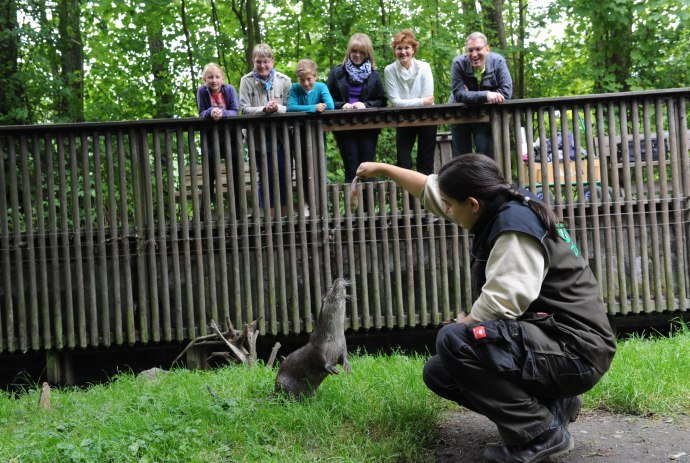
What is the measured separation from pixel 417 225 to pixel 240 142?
6.21 feet

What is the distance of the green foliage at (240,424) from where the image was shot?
3.68 meters

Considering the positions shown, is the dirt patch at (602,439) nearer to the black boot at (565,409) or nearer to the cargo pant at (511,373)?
the black boot at (565,409)

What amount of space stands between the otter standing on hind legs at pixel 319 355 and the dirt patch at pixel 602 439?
818 mm

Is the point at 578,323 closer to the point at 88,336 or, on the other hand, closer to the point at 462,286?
the point at 462,286

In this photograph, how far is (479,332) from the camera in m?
3.27

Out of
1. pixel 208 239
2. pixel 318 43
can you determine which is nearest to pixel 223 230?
pixel 208 239

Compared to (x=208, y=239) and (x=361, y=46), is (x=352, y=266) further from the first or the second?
(x=361, y=46)

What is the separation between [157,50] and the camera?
13.4 metres

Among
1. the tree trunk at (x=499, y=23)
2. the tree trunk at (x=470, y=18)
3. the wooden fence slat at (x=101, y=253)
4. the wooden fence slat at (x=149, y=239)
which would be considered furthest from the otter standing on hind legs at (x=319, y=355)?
the tree trunk at (x=470, y=18)

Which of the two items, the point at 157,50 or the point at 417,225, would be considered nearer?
the point at 417,225

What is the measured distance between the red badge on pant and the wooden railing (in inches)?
134

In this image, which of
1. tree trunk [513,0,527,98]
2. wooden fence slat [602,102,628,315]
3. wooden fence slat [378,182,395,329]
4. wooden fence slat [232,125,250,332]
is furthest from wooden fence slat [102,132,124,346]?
tree trunk [513,0,527,98]

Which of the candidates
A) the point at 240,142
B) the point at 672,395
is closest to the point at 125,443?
the point at 672,395

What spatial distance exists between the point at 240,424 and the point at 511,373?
165cm
